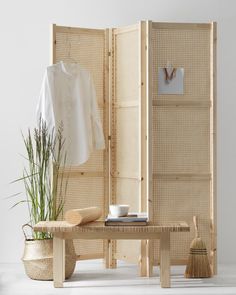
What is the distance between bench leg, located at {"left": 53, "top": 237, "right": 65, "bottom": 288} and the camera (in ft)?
17.6

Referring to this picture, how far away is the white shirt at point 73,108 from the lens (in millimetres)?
5949

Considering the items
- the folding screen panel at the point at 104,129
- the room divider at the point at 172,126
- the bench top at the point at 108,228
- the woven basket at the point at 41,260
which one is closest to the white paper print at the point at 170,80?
the room divider at the point at 172,126

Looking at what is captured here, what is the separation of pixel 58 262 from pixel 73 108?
1363 millimetres

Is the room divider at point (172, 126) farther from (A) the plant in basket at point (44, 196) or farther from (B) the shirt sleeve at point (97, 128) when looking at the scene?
(A) the plant in basket at point (44, 196)

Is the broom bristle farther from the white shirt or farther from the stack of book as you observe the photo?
the white shirt

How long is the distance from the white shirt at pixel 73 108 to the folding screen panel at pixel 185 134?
0.53 m

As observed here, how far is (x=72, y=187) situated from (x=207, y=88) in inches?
55.9

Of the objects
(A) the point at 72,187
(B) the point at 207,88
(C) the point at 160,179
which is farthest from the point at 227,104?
(A) the point at 72,187

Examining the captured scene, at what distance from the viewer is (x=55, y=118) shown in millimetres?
5922

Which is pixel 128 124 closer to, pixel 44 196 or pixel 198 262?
pixel 44 196

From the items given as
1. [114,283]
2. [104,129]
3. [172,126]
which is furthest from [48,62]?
[114,283]

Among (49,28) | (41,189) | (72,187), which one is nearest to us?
(41,189)

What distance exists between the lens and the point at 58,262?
5395 millimetres

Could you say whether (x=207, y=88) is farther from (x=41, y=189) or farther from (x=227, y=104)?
(x=41, y=189)
